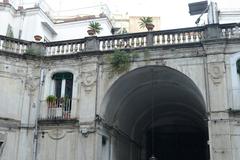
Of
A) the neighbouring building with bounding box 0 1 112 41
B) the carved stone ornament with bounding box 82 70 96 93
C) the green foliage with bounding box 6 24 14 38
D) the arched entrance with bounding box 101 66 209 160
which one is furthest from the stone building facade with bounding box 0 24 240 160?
the neighbouring building with bounding box 0 1 112 41

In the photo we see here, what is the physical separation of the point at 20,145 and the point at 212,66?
10484mm

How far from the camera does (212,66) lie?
18.8 metres

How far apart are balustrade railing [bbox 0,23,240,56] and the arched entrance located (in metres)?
1.58

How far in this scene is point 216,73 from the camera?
18688 mm

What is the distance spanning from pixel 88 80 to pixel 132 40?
3.15m

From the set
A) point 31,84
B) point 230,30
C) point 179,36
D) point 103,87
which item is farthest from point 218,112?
point 31,84

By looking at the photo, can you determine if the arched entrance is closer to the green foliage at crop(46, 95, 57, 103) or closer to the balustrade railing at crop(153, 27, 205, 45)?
the balustrade railing at crop(153, 27, 205, 45)

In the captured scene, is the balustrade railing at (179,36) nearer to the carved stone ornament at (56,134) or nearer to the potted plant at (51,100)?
the potted plant at (51,100)

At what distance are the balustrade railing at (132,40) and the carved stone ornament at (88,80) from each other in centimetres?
133

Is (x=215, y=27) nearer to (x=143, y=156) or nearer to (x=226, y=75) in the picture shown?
(x=226, y=75)

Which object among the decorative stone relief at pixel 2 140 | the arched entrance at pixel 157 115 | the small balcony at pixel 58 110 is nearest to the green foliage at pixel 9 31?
the small balcony at pixel 58 110

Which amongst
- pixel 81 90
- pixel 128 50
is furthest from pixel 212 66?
pixel 81 90

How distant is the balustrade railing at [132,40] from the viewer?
19375mm

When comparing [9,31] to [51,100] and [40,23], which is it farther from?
[51,100]
